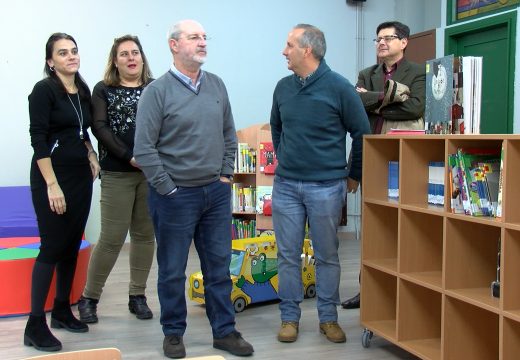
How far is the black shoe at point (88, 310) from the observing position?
361 cm

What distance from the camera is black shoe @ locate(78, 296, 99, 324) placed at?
3.61 meters

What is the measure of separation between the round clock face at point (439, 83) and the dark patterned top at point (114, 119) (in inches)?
60.9

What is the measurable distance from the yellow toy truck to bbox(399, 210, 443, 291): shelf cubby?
4.06 ft

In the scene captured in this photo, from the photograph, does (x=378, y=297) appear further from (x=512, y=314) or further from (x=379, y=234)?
(x=512, y=314)

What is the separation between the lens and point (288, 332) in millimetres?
3266

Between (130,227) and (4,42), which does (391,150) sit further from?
(4,42)

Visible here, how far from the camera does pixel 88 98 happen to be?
337 cm

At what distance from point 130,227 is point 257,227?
237cm

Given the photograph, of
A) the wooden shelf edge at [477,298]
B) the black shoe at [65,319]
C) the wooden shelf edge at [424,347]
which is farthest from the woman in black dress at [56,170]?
the wooden shelf edge at [477,298]

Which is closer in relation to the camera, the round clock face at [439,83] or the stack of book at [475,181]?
the stack of book at [475,181]

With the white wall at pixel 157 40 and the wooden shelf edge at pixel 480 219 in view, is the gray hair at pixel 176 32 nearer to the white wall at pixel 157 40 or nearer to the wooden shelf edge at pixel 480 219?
the wooden shelf edge at pixel 480 219

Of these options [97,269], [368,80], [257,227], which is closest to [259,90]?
[257,227]

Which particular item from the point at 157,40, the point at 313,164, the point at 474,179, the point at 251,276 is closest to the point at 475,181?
the point at 474,179

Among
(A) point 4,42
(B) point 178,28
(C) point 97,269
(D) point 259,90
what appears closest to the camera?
(B) point 178,28
